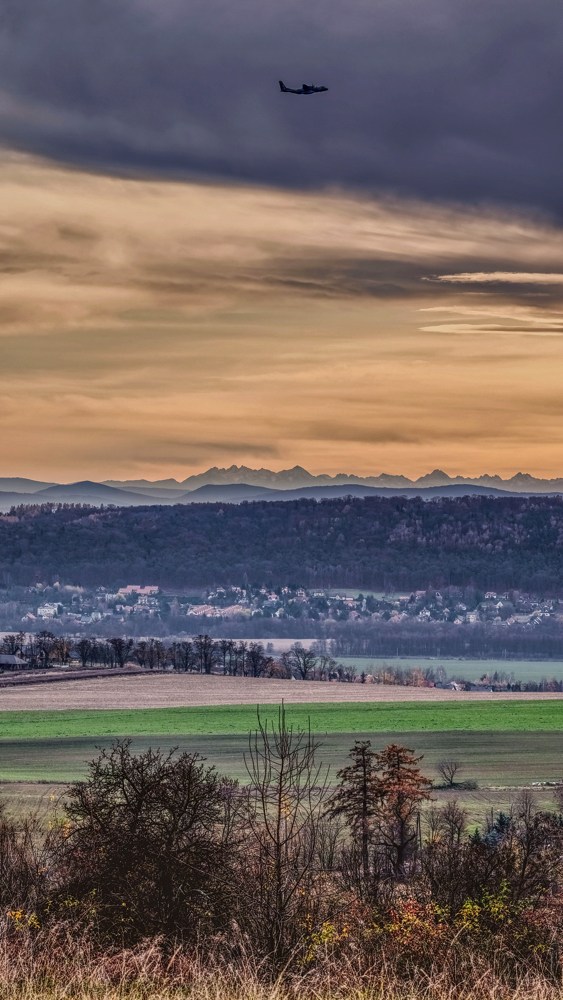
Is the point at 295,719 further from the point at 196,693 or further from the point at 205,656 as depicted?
the point at 205,656

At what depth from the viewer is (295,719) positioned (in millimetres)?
101250

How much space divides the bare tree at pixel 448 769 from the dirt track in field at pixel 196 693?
123ft

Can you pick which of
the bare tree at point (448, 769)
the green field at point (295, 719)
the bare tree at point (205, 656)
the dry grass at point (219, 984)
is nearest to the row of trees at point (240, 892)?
the dry grass at point (219, 984)

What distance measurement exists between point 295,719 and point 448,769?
111ft

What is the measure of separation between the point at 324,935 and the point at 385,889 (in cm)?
1220

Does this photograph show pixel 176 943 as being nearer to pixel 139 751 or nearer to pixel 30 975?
pixel 30 975

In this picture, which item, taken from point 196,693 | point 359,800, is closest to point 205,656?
point 196,693

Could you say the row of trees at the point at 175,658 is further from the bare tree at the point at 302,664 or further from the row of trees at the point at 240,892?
the row of trees at the point at 240,892

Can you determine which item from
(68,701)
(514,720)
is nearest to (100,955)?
(514,720)

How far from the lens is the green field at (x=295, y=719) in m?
93.4

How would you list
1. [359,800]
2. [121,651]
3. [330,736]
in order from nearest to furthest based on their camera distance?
[359,800] < [330,736] < [121,651]

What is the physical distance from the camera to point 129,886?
2198cm

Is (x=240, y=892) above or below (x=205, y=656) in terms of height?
above

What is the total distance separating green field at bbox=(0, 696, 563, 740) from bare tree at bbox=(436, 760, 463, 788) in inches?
638
